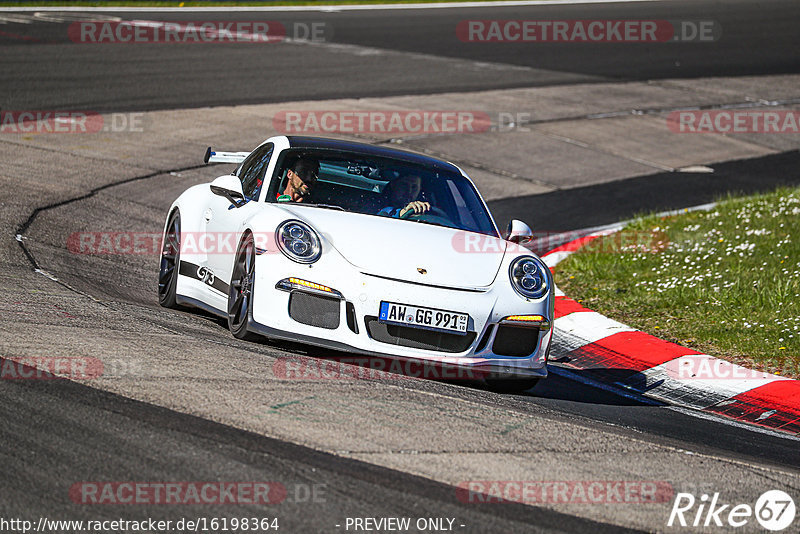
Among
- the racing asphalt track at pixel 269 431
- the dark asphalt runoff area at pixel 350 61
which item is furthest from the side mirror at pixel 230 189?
the dark asphalt runoff area at pixel 350 61

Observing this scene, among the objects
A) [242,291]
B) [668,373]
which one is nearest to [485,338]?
[242,291]

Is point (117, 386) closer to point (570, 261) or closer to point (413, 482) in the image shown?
point (413, 482)

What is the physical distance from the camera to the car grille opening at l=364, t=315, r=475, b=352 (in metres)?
6.22

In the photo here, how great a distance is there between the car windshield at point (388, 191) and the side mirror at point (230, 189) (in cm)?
21

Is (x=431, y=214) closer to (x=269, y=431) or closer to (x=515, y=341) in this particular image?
(x=515, y=341)

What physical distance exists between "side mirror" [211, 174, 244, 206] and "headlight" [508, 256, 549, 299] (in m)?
1.83

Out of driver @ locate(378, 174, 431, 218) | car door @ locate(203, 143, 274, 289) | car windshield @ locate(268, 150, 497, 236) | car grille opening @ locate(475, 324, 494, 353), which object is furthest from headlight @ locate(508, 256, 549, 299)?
car door @ locate(203, 143, 274, 289)

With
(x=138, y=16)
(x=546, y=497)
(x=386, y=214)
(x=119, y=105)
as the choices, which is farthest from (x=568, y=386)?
(x=138, y=16)

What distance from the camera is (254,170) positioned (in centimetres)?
797

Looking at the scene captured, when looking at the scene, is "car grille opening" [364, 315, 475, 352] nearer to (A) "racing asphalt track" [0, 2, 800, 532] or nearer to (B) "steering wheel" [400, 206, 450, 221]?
(A) "racing asphalt track" [0, 2, 800, 532]

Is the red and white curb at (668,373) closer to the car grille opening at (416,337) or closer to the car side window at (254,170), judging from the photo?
the car grille opening at (416,337)

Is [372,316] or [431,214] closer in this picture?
[372,316]

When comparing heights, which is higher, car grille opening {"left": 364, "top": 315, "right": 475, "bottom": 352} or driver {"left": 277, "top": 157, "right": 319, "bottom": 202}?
driver {"left": 277, "top": 157, "right": 319, "bottom": 202}

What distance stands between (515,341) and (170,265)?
2.81 metres
